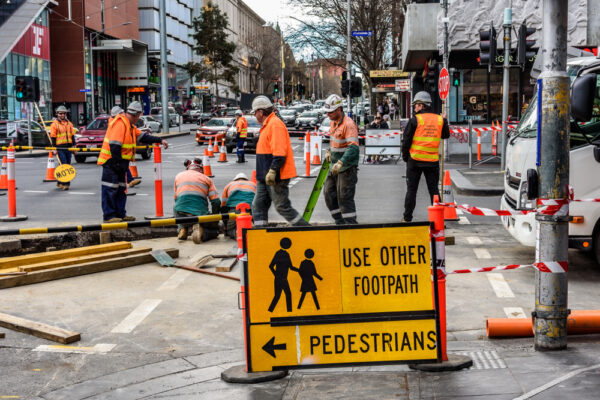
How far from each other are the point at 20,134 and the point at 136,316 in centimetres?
3224

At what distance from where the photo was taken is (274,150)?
9703 millimetres

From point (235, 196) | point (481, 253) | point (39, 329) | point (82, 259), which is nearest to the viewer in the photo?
point (39, 329)

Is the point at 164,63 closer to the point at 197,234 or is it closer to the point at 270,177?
the point at 197,234

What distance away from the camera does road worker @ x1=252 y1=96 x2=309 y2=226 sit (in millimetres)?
9688

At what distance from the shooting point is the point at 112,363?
6121 millimetres

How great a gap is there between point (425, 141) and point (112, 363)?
656 centimetres

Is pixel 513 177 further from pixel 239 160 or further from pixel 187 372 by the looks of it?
pixel 239 160

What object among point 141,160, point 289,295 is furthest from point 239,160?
point 289,295

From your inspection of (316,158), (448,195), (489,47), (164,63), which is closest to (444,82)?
(489,47)

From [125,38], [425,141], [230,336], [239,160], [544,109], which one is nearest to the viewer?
[544,109]

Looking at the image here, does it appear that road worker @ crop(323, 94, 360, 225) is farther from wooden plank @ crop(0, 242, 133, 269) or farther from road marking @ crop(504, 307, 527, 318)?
road marking @ crop(504, 307, 527, 318)

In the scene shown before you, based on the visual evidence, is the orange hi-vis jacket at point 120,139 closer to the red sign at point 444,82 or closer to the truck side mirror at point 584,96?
the truck side mirror at point 584,96

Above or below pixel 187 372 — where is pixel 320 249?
above

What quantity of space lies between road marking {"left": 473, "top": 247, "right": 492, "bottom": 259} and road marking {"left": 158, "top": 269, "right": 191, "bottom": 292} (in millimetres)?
3584
